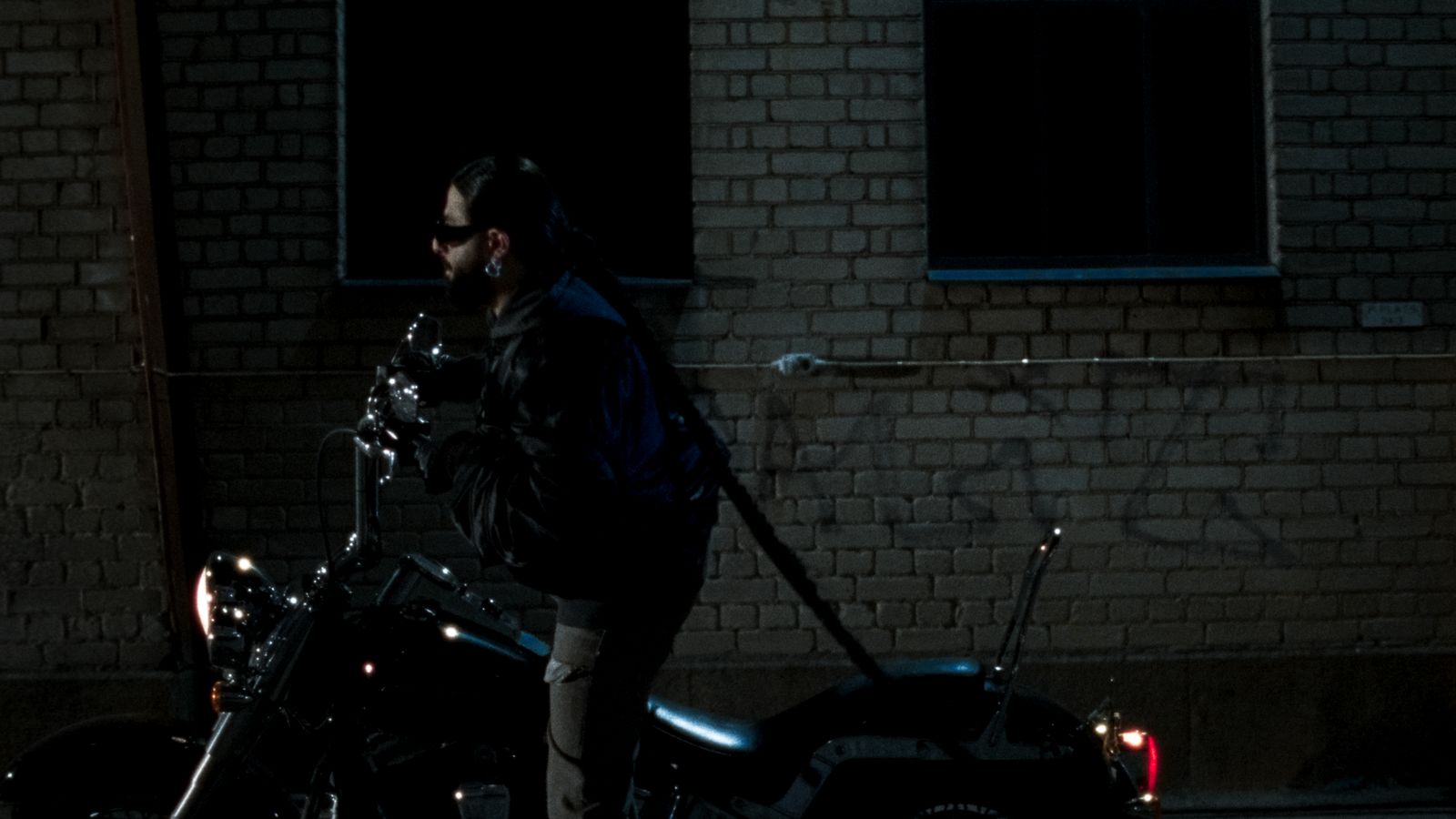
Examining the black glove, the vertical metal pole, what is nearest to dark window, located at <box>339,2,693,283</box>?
the vertical metal pole

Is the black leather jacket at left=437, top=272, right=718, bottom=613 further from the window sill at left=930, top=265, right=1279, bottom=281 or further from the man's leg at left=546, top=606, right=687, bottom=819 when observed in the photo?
the window sill at left=930, top=265, right=1279, bottom=281

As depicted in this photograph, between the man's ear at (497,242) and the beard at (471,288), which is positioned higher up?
the man's ear at (497,242)

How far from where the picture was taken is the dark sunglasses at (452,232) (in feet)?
9.55

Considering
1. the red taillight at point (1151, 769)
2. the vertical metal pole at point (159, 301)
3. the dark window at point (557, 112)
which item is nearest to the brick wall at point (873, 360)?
the vertical metal pole at point (159, 301)

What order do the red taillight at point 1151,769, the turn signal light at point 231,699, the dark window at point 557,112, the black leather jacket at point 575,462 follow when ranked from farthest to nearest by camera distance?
1. the dark window at point 557,112
2. the red taillight at point 1151,769
3. the turn signal light at point 231,699
4. the black leather jacket at point 575,462

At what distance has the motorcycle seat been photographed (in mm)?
3086

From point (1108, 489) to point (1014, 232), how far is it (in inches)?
42.8

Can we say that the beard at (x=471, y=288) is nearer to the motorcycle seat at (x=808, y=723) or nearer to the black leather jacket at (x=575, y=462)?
the black leather jacket at (x=575, y=462)

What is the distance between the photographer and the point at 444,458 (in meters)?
2.75

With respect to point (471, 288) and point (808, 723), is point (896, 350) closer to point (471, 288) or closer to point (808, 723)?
point (808, 723)

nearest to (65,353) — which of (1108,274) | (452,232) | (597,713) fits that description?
(452,232)

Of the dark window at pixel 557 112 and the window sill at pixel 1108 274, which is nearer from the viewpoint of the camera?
the window sill at pixel 1108 274

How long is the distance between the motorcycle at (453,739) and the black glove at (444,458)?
0.17 metres

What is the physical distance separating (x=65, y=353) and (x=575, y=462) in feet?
11.6
